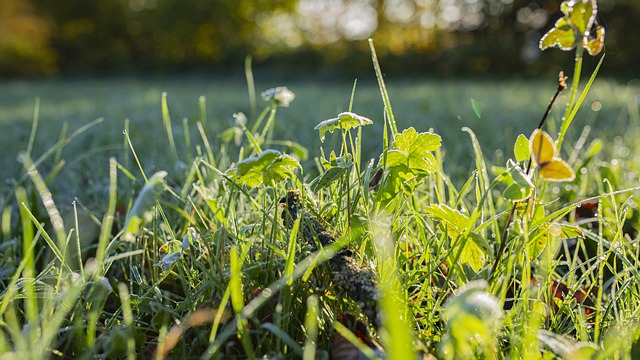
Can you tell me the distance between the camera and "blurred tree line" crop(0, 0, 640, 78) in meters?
10.3

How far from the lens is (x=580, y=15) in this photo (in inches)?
27.1

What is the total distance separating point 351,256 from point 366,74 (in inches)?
389

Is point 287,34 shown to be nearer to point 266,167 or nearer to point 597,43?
point 266,167

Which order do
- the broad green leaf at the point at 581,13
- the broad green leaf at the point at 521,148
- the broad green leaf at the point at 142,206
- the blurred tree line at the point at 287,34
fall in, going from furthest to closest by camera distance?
the blurred tree line at the point at 287,34 < the broad green leaf at the point at 521,148 < the broad green leaf at the point at 581,13 < the broad green leaf at the point at 142,206

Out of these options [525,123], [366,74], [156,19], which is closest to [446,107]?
[525,123]

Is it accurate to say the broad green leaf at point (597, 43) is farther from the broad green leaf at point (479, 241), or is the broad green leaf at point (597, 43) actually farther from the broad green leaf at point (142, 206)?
the broad green leaf at point (142, 206)

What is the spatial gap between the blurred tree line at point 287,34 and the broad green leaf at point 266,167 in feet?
31.6

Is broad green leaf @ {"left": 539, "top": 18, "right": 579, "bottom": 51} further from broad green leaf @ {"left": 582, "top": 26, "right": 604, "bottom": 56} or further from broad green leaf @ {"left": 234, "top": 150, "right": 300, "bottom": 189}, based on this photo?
broad green leaf @ {"left": 234, "top": 150, "right": 300, "bottom": 189}

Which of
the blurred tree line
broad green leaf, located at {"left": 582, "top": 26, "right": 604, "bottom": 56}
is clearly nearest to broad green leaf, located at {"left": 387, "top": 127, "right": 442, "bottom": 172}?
broad green leaf, located at {"left": 582, "top": 26, "right": 604, "bottom": 56}

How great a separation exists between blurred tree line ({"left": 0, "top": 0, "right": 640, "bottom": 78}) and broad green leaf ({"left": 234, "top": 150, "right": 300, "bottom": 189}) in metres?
9.64

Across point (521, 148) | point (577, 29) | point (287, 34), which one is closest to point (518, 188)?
point (521, 148)

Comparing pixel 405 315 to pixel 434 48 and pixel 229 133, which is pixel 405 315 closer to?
pixel 229 133

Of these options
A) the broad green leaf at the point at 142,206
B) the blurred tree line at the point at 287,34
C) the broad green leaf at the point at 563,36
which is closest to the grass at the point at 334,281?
the broad green leaf at the point at 142,206

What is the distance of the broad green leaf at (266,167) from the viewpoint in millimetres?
749
